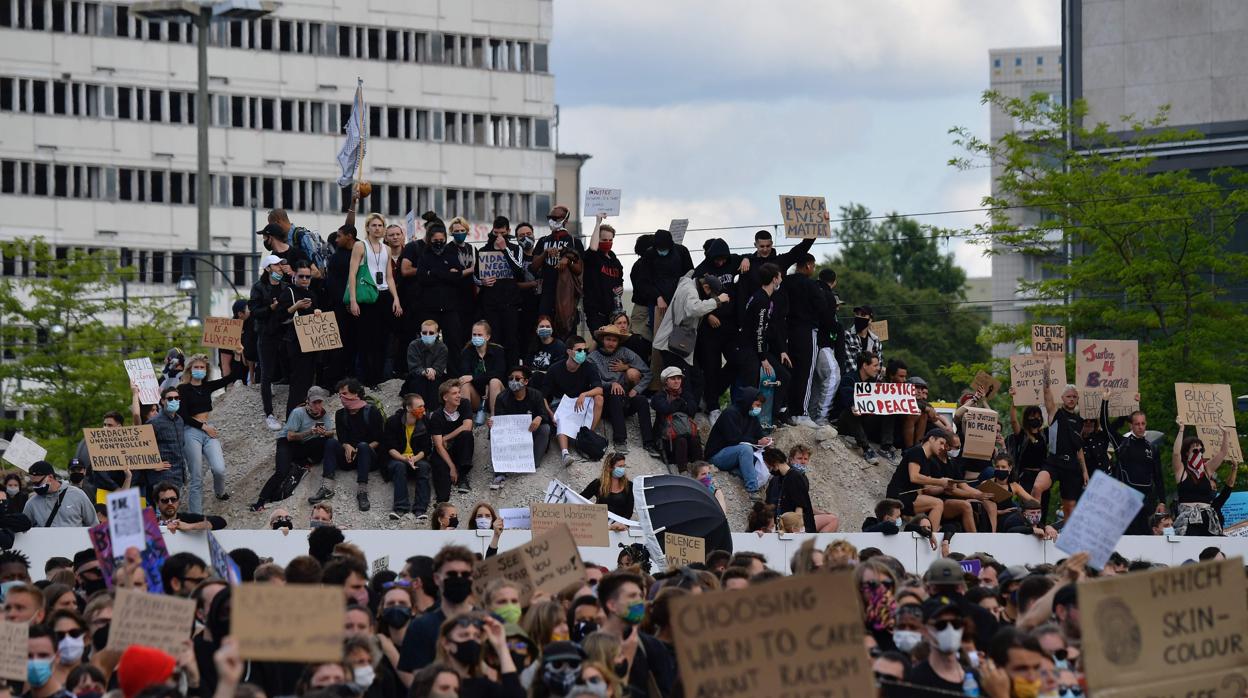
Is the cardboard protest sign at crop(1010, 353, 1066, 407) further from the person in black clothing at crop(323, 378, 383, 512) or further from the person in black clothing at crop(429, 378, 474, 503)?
the person in black clothing at crop(323, 378, 383, 512)

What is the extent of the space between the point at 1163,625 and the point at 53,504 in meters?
14.3

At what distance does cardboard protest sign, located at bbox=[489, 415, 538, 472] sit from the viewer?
24188 millimetres

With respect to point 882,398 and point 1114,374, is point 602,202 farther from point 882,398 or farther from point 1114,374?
point 1114,374

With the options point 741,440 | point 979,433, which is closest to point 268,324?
point 741,440

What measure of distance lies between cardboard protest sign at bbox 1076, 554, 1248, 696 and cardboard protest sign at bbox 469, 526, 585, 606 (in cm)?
478

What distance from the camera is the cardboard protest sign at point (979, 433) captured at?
2506 cm

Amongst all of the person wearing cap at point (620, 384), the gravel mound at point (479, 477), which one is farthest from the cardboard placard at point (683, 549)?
the person wearing cap at point (620, 384)

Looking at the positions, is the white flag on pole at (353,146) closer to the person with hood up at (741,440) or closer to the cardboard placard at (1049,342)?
the person with hood up at (741,440)

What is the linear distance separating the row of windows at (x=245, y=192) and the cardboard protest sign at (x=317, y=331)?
183ft

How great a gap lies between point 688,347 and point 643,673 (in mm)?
13425

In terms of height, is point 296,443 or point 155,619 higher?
point 296,443

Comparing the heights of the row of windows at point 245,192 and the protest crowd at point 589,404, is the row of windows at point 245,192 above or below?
above

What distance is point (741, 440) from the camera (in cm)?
2472

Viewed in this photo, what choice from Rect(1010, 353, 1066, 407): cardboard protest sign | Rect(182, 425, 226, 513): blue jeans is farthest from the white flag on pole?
Rect(1010, 353, 1066, 407): cardboard protest sign
